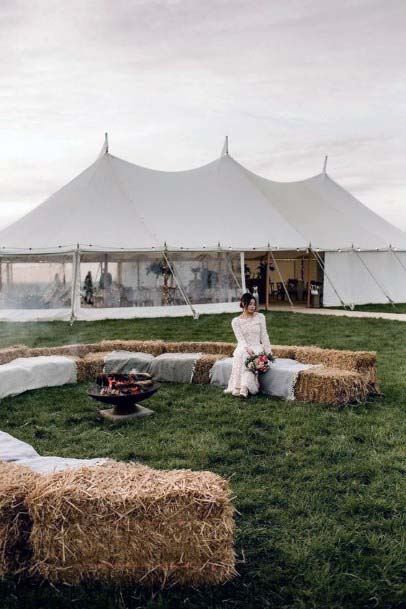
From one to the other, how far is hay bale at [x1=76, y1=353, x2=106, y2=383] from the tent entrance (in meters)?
11.2

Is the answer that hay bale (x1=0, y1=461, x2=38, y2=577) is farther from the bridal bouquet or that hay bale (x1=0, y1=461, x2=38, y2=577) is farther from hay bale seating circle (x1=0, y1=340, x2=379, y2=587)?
the bridal bouquet

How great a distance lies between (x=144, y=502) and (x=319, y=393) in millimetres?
3938

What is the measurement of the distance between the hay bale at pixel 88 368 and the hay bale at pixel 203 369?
1.31 meters

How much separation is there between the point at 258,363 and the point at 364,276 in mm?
13999

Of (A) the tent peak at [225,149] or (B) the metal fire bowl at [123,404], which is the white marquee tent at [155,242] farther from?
(B) the metal fire bowl at [123,404]

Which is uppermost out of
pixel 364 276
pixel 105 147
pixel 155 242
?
pixel 105 147

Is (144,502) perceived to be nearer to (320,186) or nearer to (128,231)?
(128,231)

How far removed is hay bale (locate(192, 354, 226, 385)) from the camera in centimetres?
752

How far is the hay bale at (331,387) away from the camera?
6.30 meters

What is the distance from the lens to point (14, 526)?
2867 millimetres

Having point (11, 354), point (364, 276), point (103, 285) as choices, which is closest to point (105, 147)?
point (103, 285)

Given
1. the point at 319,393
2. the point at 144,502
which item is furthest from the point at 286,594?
the point at 319,393

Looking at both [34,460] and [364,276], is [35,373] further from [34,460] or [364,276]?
[364,276]

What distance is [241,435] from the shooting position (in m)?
5.25
